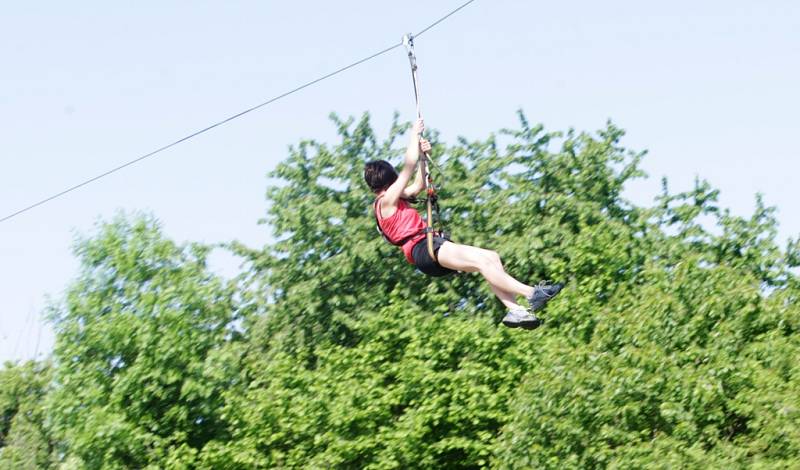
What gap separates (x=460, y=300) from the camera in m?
20.2

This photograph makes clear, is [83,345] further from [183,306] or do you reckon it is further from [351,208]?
[351,208]

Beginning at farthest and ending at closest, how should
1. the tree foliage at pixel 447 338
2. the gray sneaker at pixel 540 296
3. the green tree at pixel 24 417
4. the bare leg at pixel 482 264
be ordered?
1. the green tree at pixel 24 417
2. the tree foliage at pixel 447 338
3. the bare leg at pixel 482 264
4. the gray sneaker at pixel 540 296

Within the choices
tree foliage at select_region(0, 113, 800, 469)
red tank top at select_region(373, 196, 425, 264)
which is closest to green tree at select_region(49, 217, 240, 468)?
tree foliage at select_region(0, 113, 800, 469)

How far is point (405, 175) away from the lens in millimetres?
7797

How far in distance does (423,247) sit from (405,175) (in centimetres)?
48

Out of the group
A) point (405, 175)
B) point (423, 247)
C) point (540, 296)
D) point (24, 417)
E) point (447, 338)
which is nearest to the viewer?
point (540, 296)

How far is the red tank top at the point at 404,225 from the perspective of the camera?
8000 millimetres

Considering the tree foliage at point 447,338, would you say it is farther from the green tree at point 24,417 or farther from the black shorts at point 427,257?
the green tree at point 24,417

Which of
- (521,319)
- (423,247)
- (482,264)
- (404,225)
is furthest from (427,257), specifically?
(521,319)

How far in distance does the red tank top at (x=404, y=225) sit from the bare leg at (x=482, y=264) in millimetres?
291

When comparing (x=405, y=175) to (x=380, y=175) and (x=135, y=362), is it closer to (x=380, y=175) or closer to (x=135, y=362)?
(x=380, y=175)

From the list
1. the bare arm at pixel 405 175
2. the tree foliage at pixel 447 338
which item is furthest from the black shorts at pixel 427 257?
the tree foliage at pixel 447 338

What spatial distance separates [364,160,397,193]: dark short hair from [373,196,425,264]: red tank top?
10 centimetres

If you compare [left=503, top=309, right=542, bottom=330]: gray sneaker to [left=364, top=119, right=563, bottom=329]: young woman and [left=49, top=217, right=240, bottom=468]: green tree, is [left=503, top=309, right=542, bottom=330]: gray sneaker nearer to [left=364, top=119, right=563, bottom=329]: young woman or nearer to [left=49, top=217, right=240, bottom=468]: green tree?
[left=364, top=119, right=563, bottom=329]: young woman
